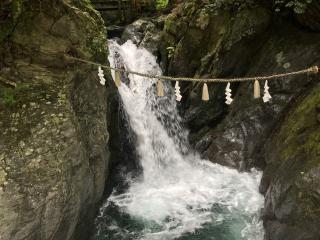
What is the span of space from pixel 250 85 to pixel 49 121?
6.93 meters

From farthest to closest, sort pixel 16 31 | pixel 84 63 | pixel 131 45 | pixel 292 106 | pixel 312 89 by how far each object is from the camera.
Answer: pixel 131 45
pixel 292 106
pixel 312 89
pixel 84 63
pixel 16 31

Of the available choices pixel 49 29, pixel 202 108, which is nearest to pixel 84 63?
pixel 49 29

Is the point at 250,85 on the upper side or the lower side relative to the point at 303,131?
upper

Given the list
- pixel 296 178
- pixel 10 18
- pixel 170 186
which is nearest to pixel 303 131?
pixel 296 178

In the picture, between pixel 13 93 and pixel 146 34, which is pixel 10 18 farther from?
pixel 146 34

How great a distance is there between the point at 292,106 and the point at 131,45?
748 centimetres

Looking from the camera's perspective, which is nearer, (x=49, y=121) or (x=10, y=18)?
(x=49, y=121)

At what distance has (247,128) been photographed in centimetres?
1132

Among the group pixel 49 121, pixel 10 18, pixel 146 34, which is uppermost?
pixel 146 34

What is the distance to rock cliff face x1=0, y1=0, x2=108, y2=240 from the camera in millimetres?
6266

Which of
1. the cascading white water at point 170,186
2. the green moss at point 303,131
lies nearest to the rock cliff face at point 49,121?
the cascading white water at point 170,186

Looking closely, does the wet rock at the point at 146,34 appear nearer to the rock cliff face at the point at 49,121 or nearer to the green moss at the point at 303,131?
the rock cliff face at the point at 49,121

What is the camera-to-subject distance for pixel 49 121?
7004 mm

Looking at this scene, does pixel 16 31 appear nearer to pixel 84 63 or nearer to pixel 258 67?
pixel 84 63
